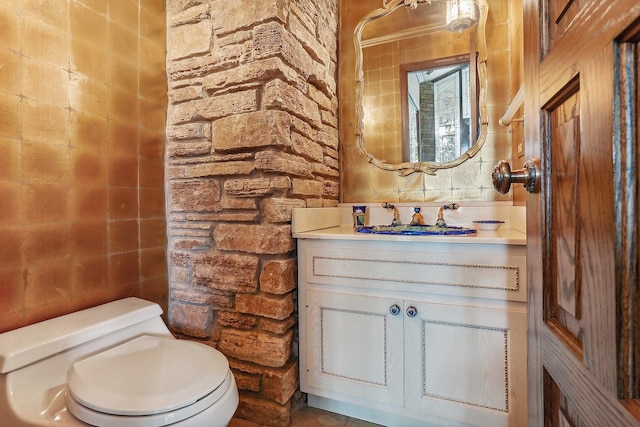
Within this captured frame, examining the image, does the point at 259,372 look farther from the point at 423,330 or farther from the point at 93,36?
the point at 93,36

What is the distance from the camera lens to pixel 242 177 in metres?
1.43

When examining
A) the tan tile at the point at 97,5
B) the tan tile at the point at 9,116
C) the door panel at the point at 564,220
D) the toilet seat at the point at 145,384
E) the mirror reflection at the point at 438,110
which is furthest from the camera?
the mirror reflection at the point at 438,110

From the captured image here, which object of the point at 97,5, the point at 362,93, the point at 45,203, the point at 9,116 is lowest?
the point at 45,203

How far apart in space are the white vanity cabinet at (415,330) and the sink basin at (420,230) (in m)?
0.14

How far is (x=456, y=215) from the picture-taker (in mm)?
1719

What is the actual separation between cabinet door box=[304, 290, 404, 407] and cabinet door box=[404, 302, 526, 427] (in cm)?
6

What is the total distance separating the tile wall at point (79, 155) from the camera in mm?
1066

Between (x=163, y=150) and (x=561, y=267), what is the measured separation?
1.67 metres

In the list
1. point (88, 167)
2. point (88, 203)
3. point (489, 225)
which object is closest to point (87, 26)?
point (88, 167)

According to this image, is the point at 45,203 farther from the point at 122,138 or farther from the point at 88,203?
the point at 122,138

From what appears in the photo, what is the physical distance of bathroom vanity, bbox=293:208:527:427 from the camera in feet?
3.76

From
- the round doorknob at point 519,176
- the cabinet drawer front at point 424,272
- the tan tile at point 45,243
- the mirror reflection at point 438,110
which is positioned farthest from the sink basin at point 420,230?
the tan tile at point 45,243

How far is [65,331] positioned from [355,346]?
41.8 inches

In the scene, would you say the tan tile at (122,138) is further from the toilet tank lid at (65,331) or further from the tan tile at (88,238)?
the toilet tank lid at (65,331)
